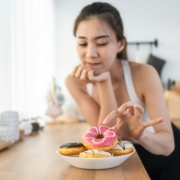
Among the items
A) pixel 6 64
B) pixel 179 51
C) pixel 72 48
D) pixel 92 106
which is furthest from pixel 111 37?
pixel 179 51

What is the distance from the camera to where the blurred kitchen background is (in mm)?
1502

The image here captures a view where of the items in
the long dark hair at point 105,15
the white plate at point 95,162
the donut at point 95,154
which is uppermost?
the long dark hair at point 105,15

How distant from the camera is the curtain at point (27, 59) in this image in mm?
1481

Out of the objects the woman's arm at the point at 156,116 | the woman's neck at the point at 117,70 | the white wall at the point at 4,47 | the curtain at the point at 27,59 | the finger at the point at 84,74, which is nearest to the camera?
the woman's arm at the point at 156,116

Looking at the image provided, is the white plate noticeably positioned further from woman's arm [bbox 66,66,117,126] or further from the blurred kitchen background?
the blurred kitchen background

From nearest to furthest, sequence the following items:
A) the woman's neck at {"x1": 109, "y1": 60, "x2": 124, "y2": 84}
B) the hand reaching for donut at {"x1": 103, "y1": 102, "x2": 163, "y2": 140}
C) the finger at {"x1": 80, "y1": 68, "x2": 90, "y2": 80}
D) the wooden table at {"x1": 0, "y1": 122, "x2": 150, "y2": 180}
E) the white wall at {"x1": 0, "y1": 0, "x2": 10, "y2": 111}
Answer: the wooden table at {"x1": 0, "y1": 122, "x2": 150, "y2": 180} < the hand reaching for donut at {"x1": 103, "y1": 102, "x2": 163, "y2": 140} < the finger at {"x1": 80, "y1": 68, "x2": 90, "y2": 80} < the woman's neck at {"x1": 109, "y1": 60, "x2": 124, "y2": 84} < the white wall at {"x1": 0, "y1": 0, "x2": 10, "y2": 111}

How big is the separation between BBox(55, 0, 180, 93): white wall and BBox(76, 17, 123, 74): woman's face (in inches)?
75.6

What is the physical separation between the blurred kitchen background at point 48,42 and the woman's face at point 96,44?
554mm

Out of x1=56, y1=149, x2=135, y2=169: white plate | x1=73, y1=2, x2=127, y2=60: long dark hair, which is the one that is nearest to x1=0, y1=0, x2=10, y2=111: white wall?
x1=73, y1=2, x2=127, y2=60: long dark hair

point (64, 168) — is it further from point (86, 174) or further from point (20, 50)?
point (20, 50)

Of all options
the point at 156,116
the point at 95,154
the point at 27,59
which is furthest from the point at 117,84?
the point at 27,59

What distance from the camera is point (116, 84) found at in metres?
1.22

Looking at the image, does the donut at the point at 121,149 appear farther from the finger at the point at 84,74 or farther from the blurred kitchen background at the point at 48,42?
the blurred kitchen background at the point at 48,42

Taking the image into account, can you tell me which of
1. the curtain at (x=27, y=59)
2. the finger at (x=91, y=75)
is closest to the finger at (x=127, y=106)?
the finger at (x=91, y=75)
